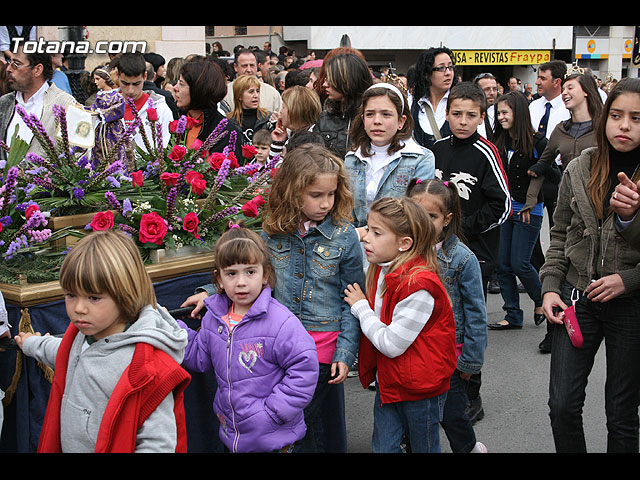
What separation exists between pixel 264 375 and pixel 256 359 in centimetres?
8

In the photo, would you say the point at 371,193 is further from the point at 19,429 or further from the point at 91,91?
the point at 91,91

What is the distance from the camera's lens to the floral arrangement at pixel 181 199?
3357mm

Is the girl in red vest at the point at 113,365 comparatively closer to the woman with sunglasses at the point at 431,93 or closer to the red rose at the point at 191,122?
the red rose at the point at 191,122

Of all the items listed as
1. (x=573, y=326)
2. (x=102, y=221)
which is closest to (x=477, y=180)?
(x=573, y=326)

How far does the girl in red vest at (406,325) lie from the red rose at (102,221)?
116 cm

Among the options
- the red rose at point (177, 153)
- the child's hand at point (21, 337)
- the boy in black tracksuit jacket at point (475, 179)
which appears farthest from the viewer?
the boy in black tracksuit jacket at point (475, 179)

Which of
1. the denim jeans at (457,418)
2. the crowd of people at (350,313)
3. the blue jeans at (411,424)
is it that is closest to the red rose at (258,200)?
the crowd of people at (350,313)

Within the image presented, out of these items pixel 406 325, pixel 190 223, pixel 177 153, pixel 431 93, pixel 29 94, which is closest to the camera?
→ pixel 406 325

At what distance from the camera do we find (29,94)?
5309 mm

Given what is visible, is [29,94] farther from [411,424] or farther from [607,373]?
[607,373]

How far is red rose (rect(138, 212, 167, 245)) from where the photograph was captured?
129 inches

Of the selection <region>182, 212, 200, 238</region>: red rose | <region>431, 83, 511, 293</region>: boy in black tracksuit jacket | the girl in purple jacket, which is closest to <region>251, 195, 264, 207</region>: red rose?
<region>182, 212, 200, 238</region>: red rose

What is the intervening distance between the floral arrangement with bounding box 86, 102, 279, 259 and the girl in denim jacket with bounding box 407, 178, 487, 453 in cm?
92
